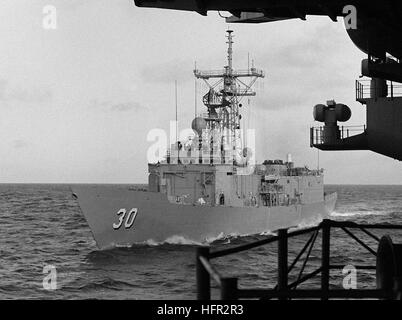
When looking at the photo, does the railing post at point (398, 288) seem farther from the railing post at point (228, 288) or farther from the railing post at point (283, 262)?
the railing post at point (228, 288)

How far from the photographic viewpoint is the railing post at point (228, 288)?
4875 mm

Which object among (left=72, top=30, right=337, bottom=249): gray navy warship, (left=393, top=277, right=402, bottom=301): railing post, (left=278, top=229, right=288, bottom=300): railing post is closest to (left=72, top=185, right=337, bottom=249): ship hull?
(left=72, top=30, right=337, bottom=249): gray navy warship

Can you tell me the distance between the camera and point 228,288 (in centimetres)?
491

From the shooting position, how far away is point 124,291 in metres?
A: 27.0

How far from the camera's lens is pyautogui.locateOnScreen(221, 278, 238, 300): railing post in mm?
4875

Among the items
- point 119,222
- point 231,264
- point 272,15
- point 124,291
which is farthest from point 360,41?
point 119,222

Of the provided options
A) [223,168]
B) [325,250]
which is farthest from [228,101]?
[325,250]

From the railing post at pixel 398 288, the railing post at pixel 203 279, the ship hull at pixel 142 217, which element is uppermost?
the railing post at pixel 203 279

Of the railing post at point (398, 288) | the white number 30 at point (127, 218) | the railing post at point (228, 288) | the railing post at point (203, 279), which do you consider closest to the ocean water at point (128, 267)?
the white number 30 at point (127, 218)

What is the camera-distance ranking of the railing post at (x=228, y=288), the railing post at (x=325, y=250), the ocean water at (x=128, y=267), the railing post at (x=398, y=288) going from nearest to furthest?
the railing post at (x=228, y=288) → the railing post at (x=398, y=288) → the railing post at (x=325, y=250) → the ocean water at (x=128, y=267)

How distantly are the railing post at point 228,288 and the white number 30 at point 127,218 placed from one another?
33.4 metres

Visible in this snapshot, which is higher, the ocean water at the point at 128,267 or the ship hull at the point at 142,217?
the ship hull at the point at 142,217

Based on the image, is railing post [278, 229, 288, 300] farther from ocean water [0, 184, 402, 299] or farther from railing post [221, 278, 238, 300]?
ocean water [0, 184, 402, 299]

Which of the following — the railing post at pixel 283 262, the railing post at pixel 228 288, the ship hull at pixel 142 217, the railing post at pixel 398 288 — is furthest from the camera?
the ship hull at pixel 142 217
